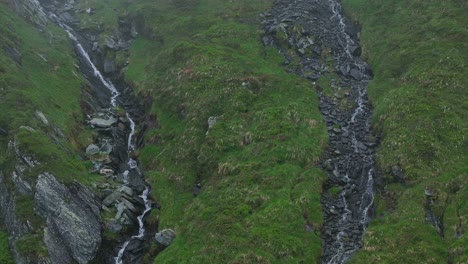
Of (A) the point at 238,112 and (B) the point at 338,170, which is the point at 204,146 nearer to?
(A) the point at 238,112

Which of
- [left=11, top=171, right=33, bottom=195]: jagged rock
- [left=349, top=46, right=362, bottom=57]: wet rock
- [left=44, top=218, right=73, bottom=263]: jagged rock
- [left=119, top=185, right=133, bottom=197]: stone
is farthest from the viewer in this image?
[left=349, top=46, right=362, bottom=57]: wet rock

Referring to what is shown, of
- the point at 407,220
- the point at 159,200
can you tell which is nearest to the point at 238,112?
the point at 159,200

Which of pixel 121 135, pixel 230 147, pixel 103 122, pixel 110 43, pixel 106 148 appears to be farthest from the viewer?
pixel 110 43

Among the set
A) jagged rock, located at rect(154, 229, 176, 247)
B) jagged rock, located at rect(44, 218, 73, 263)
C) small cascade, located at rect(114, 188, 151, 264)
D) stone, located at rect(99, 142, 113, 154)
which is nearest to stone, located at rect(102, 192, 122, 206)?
small cascade, located at rect(114, 188, 151, 264)

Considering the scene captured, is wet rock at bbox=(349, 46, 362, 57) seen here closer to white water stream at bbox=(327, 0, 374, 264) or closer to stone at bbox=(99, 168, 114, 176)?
white water stream at bbox=(327, 0, 374, 264)

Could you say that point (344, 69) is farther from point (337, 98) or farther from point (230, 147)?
point (230, 147)

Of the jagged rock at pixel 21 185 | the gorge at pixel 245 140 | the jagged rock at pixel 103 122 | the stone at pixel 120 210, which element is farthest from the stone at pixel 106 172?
the jagged rock at pixel 103 122

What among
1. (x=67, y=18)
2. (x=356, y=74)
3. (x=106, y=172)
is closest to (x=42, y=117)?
(x=106, y=172)
